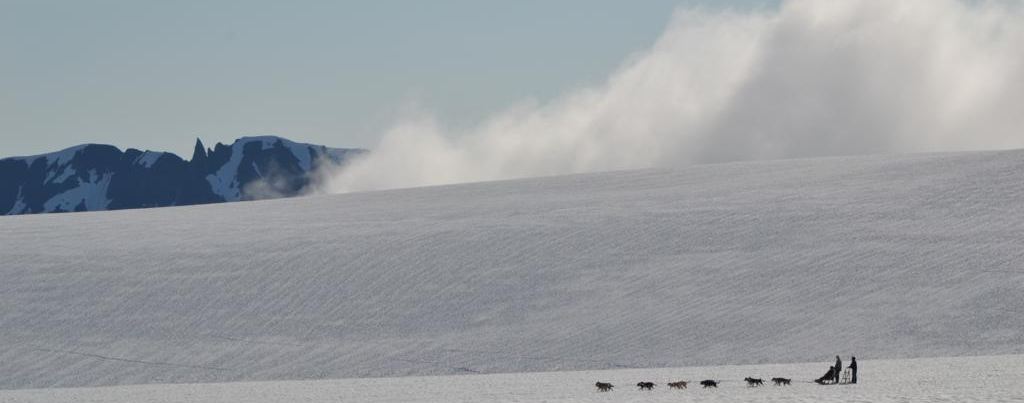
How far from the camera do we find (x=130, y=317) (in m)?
35.3

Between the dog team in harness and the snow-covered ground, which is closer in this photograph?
the snow-covered ground

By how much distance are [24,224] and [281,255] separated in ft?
46.1

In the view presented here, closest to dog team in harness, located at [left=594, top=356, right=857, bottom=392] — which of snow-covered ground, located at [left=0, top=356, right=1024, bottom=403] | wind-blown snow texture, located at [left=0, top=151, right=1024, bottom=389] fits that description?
snow-covered ground, located at [left=0, top=356, right=1024, bottom=403]

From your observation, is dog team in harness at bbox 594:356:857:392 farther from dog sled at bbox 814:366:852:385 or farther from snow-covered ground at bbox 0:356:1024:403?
snow-covered ground at bbox 0:356:1024:403

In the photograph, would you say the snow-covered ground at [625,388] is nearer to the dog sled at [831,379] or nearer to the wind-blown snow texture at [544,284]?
the dog sled at [831,379]

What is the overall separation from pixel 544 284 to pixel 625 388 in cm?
1155

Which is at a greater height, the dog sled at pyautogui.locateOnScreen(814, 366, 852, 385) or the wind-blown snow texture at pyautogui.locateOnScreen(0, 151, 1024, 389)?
the wind-blown snow texture at pyautogui.locateOnScreen(0, 151, 1024, 389)

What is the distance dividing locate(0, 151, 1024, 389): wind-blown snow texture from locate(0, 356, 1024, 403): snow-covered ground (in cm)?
186

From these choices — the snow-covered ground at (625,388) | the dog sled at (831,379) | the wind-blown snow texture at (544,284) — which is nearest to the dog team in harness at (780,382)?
the dog sled at (831,379)

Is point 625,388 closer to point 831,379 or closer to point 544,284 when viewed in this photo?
point 831,379

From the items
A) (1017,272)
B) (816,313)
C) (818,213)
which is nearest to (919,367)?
(816,313)

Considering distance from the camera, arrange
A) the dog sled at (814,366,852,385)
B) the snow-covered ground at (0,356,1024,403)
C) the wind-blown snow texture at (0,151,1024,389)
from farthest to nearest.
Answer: the wind-blown snow texture at (0,151,1024,389)
the dog sled at (814,366,852,385)
the snow-covered ground at (0,356,1024,403)

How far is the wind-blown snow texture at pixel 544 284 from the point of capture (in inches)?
1212

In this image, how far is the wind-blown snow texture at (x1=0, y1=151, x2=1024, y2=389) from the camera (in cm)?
3080
